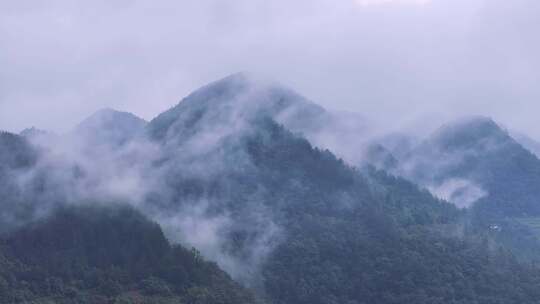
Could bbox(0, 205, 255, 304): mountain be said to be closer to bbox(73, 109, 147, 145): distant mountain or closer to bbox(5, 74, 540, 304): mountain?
bbox(5, 74, 540, 304): mountain

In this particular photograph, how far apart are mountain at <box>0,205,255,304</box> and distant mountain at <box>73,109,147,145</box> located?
37.7 meters

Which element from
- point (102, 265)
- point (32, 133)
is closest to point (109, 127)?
point (32, 133)

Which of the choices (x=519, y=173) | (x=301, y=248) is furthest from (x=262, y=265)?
(x=519, y=173)

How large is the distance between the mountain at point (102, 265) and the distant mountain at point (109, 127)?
37.7 metres

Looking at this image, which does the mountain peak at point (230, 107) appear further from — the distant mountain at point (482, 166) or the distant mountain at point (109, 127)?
the distant mountain at point (482, 166)

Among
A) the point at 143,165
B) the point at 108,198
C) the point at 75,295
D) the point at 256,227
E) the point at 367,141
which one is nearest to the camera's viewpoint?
the point at 75,295

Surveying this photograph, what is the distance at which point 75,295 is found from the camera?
89875 millimetres

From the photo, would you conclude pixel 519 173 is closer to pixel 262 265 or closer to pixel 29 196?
pixel 262 265

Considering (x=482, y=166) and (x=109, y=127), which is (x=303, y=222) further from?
(x=482, y=166)

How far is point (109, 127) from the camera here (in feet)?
518

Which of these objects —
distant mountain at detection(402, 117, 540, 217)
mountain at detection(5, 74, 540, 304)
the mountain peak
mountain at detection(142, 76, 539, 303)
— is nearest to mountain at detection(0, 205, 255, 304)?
mountain at detection(5, 74, 540, 304)

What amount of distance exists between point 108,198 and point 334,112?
2753 inches

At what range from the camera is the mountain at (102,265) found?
296 ft

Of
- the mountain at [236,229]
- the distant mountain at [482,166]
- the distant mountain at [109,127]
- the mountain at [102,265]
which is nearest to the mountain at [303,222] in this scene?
the mountain at [236,229]
